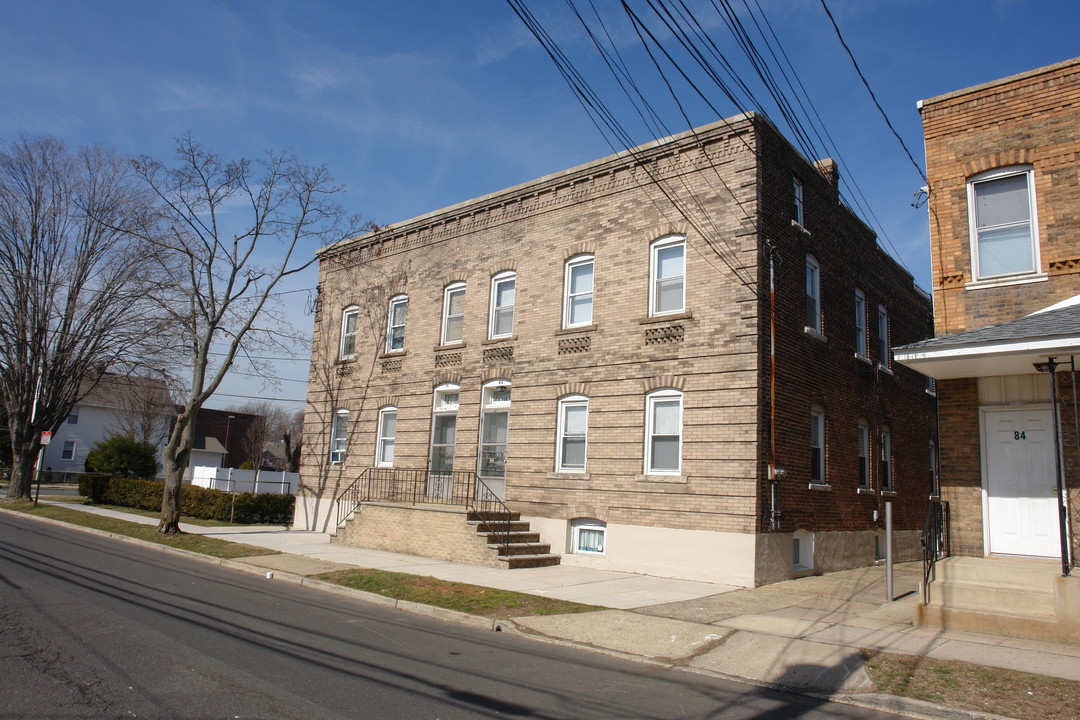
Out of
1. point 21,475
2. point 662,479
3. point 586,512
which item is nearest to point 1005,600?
point 662,479

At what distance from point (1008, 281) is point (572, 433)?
29.4ft

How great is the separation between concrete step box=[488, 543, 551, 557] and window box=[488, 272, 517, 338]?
540 centimetres

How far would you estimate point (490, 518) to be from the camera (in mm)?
16938

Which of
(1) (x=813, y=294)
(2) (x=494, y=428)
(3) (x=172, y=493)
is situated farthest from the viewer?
(3) (x=172, y=493)

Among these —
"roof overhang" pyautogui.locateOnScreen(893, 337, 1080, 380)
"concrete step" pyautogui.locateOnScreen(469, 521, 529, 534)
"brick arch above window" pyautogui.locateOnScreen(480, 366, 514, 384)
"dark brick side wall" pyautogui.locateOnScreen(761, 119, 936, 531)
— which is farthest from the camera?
"brick arch above window" pyautogui.locateOnScreen(480, 366, 514, 384)

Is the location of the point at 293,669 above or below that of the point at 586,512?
below

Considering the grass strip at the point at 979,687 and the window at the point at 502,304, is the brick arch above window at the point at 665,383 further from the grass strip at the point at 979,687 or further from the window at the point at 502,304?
the grass strip at the point at 979,687

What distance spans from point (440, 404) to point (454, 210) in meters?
5.29

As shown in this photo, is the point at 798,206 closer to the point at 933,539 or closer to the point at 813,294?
the point at 813,294

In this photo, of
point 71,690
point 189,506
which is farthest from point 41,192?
point 71,690

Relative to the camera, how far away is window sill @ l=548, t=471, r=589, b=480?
1654 centimetres

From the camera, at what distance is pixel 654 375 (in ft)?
51.8

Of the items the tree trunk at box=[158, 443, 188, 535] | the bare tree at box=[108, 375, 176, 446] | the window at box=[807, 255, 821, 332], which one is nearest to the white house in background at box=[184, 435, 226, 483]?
the bare tree at box=[108, 375, 176, 446]

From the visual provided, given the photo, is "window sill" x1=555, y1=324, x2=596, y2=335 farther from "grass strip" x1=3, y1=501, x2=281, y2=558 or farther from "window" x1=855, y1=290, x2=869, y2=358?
"grass strip" x1=3, y1=501, x2=281, y2=558
